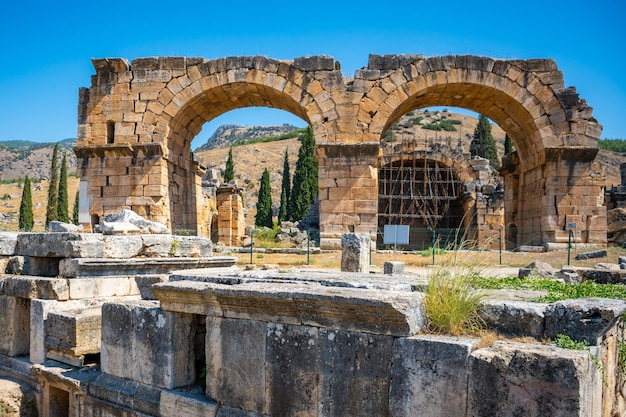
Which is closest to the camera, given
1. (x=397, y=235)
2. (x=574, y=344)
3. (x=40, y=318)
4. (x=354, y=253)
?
(x=574, y=344)

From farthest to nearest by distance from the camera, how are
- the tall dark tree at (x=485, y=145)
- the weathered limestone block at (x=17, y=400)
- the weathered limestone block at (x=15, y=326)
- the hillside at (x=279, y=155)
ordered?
the hillside at (x=279, y=155) → the tall dark tree at (x=485, y=145) → the weathered limestone block at (x=15, y=326) → the weathered limestone block at (x=17, y=400)

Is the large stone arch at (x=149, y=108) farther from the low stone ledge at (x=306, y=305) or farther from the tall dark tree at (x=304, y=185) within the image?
the tall dark tree at (x=304, y=185)

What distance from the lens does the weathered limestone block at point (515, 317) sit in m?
2.94

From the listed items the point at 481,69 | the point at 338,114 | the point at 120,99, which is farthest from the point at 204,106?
the point at 481,69

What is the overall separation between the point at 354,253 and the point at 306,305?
4628mm

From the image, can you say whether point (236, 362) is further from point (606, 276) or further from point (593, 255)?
point (593, 255)

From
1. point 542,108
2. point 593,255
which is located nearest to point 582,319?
point 593,255

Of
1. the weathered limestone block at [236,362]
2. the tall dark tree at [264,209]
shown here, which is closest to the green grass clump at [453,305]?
the weathered limestone block at [236,362]

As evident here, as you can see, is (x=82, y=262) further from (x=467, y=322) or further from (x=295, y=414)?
(x=467, y=322)

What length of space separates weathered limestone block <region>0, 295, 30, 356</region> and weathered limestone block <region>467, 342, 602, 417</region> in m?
4.73

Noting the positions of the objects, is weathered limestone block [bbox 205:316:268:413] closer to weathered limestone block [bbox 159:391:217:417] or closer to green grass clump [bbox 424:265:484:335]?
weathered limestone block [bbox 159:391:217:417]

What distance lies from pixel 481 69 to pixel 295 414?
13034 millimetres

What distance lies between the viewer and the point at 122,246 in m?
5.29

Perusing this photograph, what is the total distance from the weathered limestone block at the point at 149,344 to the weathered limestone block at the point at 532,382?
2112mm
